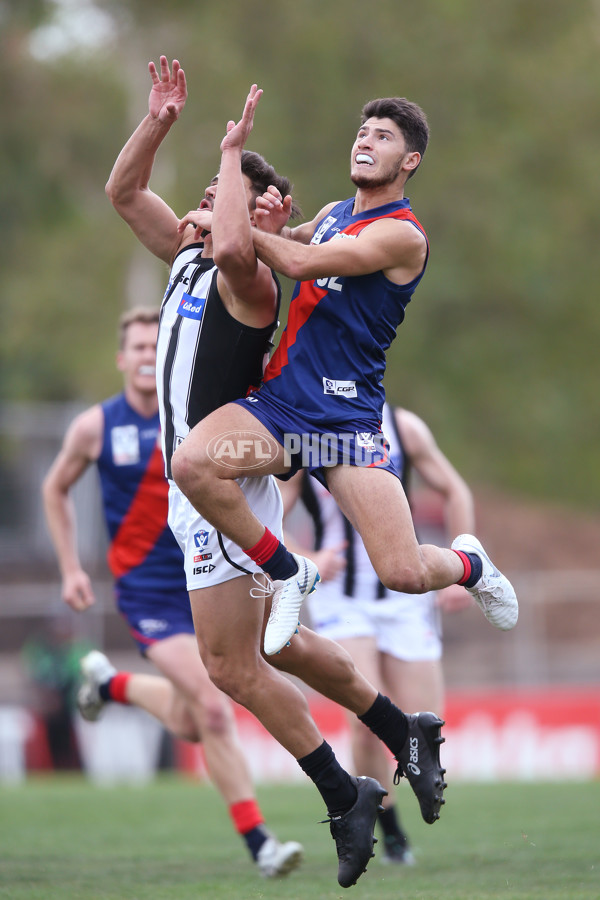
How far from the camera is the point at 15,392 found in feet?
91.5

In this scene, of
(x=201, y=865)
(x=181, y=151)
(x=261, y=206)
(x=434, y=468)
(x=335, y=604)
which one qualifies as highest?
(x=181, y=151)

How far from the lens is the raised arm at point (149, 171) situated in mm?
5555

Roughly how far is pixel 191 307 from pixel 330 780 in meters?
2.11

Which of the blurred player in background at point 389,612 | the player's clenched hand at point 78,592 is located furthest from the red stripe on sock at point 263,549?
the player's clenched hand at point 78,592

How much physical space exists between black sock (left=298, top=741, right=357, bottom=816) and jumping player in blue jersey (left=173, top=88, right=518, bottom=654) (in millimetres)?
595

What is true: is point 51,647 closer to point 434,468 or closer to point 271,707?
point 434,468

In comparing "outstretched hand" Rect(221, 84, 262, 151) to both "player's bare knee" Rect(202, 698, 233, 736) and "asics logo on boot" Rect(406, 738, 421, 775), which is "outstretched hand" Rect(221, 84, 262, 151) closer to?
"asics logo on boot" Rect(406, 738, 421, 775)

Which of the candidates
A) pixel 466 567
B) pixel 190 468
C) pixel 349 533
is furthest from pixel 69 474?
pixel 466 567

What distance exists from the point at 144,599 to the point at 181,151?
→ 742 inches

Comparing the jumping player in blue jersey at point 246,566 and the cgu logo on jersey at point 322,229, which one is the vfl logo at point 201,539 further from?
the cgu logo on jersey at point 322,229

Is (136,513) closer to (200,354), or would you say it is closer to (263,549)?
(200,354)

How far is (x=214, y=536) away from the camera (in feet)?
17.0

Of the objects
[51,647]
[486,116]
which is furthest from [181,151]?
[51,647]

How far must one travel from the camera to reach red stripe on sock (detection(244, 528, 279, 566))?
195 inches
